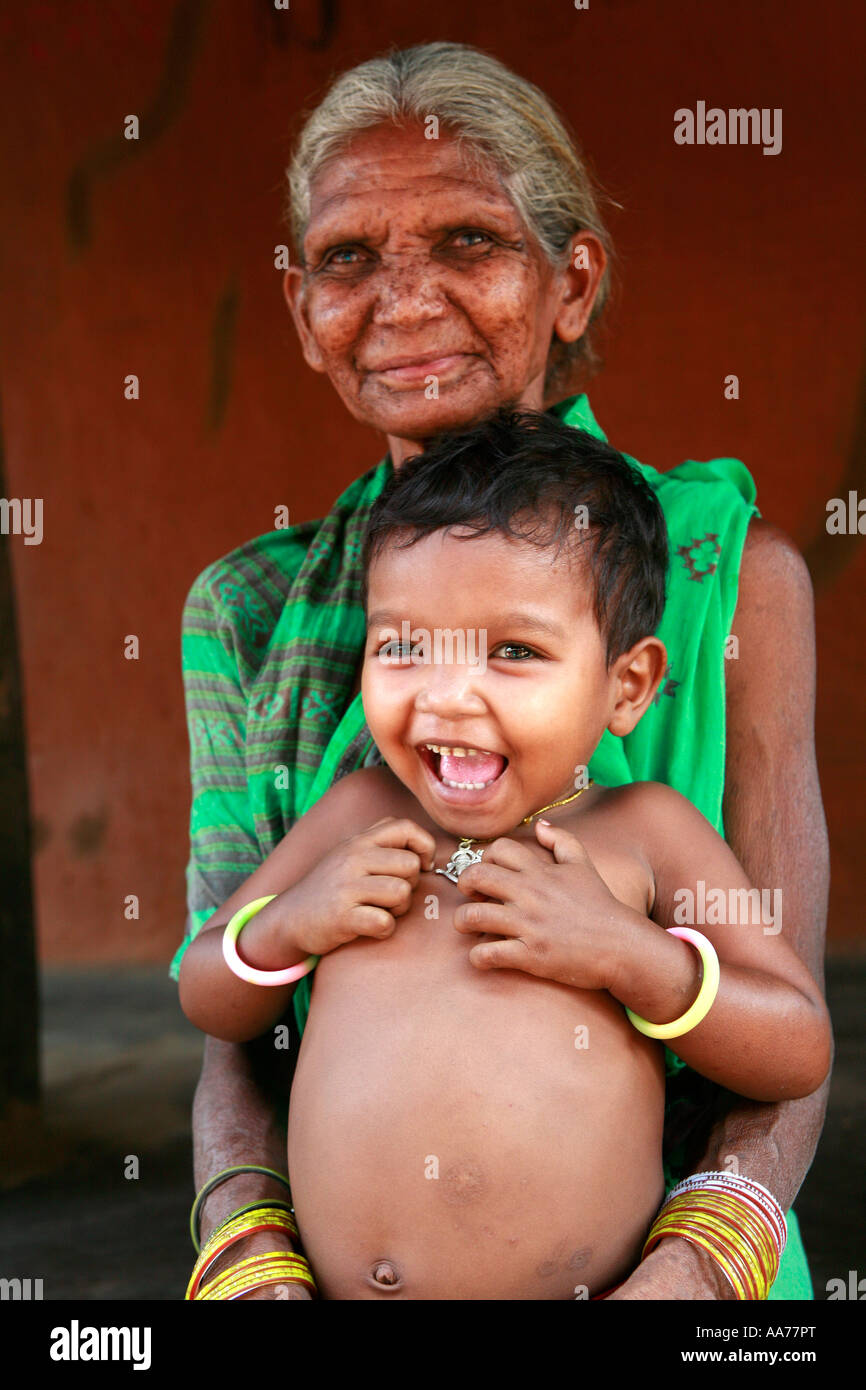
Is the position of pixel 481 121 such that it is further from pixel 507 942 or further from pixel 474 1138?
pixel 474 1138

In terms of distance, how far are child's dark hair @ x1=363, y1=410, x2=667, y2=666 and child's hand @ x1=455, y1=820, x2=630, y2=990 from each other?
0.92 feet

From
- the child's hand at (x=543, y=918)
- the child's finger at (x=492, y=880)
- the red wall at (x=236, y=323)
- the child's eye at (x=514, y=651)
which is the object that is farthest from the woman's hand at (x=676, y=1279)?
the red wall at (x=236, y=323)

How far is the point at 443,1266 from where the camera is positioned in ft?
5.02

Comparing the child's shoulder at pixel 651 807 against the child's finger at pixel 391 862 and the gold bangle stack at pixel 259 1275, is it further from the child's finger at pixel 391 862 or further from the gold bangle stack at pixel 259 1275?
the gold bangle stack at pixel 259 1275

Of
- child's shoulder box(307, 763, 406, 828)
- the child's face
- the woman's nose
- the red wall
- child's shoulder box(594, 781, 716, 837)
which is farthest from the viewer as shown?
the red wall

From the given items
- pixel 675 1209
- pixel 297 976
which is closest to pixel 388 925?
pixel 297 976

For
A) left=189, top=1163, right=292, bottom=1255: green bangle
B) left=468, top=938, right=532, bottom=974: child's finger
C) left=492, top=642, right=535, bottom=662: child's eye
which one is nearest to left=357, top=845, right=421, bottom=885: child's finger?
left=468, top=938, right=532, bottom=974: child's finger

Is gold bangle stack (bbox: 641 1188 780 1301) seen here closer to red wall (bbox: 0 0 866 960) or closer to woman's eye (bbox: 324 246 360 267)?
woman's eye (bbox: 324 246 360 267)

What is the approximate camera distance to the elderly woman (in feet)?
6.18

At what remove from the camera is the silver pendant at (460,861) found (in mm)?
1685

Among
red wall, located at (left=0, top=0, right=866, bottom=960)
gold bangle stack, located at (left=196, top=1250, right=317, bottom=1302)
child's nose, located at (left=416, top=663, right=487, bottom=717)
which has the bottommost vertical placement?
gold bangle stack, located at (left=196, top=1250, right=317, bottom=1302)

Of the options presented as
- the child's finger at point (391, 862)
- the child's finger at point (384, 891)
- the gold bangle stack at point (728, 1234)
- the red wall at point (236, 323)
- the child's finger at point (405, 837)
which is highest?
the red wall at point (236, 323)

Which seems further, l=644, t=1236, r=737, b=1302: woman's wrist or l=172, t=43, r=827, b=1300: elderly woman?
l=172, t=43, r=827, b=1300: elderly woman

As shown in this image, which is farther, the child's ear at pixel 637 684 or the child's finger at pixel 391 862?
the child's ear at pixel 637 684
